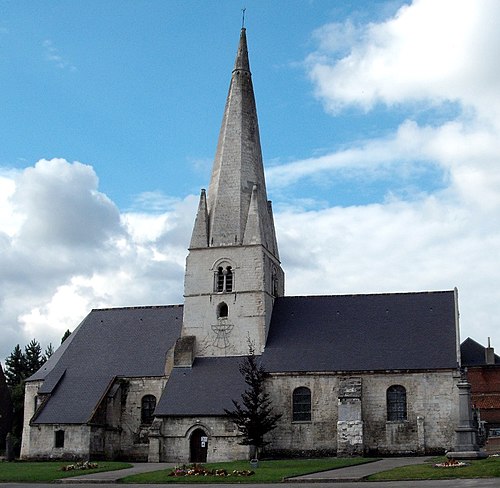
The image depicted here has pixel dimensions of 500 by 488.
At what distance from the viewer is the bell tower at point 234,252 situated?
49.0 m

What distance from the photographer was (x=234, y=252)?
50.1 m

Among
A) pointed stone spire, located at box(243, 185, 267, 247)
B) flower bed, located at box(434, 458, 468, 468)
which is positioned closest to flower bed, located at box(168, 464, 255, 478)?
flower bed, located at box(434, 458, 468, 468)

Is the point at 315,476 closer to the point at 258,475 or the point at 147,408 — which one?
the point at 258,475

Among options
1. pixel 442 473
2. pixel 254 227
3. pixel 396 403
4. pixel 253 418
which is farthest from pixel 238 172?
pixel 442 473

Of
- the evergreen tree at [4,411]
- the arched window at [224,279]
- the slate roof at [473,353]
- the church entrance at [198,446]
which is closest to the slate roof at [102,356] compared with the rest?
the arched window at [224,279]

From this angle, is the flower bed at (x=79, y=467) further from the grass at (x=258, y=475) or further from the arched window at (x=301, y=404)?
the arched window at (x=301, y=404)

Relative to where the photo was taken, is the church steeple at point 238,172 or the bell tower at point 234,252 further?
the church steeple at point 238,172

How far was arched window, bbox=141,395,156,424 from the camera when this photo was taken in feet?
162

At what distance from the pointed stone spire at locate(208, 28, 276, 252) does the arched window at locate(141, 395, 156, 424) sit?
10343 millimetres

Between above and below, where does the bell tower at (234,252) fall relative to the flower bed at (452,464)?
above

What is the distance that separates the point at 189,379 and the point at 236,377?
2866 millimetres

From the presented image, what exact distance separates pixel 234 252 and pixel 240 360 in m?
6.82

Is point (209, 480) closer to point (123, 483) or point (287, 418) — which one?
point (123, 483)

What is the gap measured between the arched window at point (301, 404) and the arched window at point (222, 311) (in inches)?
268
